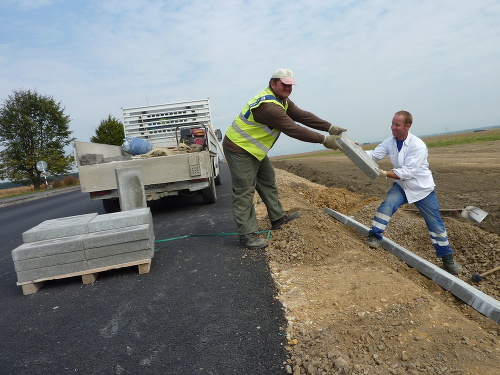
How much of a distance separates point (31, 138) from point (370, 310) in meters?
32.2

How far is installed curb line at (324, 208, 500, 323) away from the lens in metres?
2.82

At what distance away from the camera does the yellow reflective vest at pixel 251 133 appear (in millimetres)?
4332

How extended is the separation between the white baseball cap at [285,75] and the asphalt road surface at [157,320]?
6.75ft

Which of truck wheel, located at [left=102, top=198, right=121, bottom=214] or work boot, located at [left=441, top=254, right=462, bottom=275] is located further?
truck wheel, located at [left=102, top=198, right=121, bottom=214]

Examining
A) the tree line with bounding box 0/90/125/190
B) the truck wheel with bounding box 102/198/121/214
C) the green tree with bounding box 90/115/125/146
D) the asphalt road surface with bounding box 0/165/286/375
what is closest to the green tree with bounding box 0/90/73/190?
the tree line with bounding box 0/90/125/190

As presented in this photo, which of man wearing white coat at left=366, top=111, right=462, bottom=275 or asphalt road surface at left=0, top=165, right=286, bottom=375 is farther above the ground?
man wearing white coat at left=366, top=111, right=462, bottom=275

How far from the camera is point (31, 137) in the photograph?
28.7m

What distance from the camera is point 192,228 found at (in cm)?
618

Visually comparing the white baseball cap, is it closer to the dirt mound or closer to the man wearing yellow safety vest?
the man wearing yellow safety vest

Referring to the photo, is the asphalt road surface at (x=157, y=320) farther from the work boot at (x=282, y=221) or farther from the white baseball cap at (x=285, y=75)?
the white baseball cap at (x=285, y=75)

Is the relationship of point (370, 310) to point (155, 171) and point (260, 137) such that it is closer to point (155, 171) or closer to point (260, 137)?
point (260, 137)

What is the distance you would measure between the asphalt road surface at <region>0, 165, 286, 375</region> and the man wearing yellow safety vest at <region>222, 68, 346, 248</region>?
55cm

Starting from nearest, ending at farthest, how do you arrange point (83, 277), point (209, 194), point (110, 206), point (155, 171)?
point (83, 277) < point (155, 171) < point (209, 194) < point (110, 206)

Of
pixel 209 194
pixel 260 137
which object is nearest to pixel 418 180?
pixel 260 137
